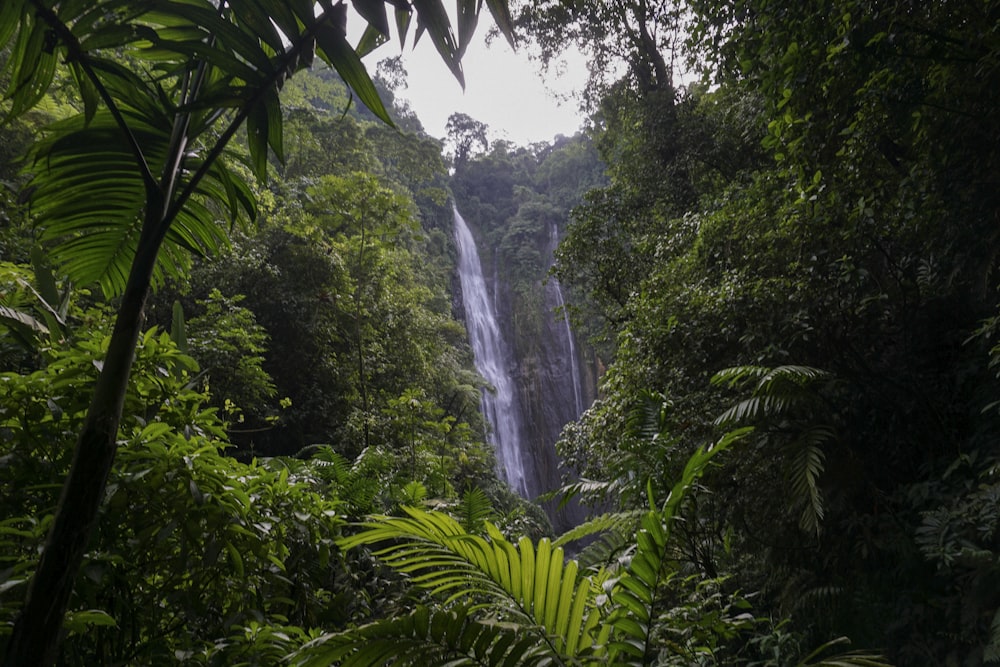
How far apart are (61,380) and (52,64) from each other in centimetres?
62

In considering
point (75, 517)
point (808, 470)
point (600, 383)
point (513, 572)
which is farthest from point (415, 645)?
point (600, 383)

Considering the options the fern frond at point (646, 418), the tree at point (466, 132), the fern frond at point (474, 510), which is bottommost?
the fern frond at point (474, 510)

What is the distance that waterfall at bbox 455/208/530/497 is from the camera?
15789 mm

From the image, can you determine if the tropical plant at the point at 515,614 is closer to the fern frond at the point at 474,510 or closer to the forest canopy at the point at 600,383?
the forest canopy at the point at 600,383

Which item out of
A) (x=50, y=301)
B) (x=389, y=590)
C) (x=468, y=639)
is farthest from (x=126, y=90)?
(x=389, y=590)

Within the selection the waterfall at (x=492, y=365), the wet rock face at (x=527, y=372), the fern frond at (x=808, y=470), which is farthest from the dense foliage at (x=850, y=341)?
the wet rock face at (x=527, y=372)

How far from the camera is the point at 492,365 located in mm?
17656

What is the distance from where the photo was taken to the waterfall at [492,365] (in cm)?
1579

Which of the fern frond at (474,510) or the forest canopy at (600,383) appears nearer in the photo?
the forest canopy at (600,383)

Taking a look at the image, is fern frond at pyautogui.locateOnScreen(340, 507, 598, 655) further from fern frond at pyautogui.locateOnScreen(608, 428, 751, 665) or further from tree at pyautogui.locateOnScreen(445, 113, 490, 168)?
tree at pyautogui.locateOnScreen(445, 113, 490, 168)

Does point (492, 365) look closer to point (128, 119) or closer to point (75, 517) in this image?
point (128, 119)

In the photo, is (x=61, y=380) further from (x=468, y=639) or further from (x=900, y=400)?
(x=900, y=400)

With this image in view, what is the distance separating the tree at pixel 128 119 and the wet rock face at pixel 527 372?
14.6 meters

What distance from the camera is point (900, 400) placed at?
3.31m
